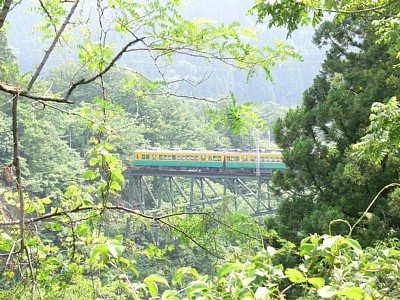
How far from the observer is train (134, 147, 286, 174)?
1599 centimetres

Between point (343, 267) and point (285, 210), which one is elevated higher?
point (343, 267)

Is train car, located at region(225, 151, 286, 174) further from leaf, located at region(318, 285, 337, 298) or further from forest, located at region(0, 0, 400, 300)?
leaf, located at region(318, 285, 337, 298)

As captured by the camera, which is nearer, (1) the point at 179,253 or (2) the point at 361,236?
(2) the point at 361,236

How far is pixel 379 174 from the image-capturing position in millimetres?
4898

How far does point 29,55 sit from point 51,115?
33616 millimetres

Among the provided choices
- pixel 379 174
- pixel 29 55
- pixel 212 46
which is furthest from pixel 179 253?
pixel 29 55

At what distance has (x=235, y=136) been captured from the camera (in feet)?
13.8

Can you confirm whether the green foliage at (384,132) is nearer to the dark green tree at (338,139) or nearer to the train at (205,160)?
the dark green tree at (338,139)

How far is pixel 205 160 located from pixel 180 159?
0.96 m

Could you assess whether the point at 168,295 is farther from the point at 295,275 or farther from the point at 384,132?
the point at 384,132

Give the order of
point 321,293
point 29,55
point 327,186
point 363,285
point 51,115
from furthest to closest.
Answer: point 29,55 < point 51,115 < point 327,186 < point 363,285 < point 321,293

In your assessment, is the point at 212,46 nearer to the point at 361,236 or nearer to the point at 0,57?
the point at 361,236

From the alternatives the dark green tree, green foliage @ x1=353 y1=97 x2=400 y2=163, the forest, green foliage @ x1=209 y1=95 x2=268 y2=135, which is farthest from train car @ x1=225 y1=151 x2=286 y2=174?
green foliage @ x1=209 y1=95 x2=268 y2=135

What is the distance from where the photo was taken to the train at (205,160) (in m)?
16.0
